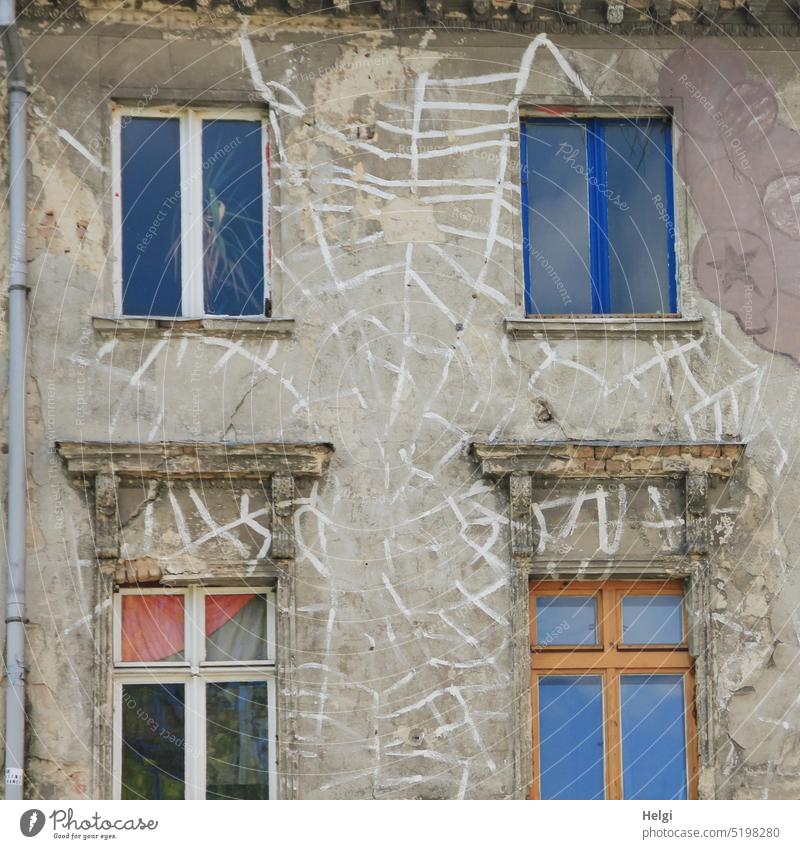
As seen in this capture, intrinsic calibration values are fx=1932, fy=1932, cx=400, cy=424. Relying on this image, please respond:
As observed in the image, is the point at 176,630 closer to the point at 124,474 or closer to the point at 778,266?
the point at 124,474

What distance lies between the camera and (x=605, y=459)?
13.6m

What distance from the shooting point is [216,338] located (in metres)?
13.6

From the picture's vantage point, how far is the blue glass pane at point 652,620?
13.7 m

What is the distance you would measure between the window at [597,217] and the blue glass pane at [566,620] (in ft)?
6.86

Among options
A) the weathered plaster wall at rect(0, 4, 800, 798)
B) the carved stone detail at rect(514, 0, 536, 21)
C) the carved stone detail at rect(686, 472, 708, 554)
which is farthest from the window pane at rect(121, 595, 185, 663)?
the carved stone detail at rect(514, 0, 536, 21)

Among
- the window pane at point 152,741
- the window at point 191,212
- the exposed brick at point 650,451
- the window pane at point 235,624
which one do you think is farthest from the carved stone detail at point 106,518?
the exposed brick at point 650,451

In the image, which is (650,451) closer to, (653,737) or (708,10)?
(653,737)

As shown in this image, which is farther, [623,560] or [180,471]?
[623,560]

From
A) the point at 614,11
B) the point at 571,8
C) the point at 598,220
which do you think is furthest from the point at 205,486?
the point at 614,11

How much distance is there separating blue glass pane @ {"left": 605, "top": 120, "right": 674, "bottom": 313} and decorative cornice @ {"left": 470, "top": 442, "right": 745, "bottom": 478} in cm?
114

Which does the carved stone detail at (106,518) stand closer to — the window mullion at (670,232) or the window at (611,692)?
the window at (611,692)

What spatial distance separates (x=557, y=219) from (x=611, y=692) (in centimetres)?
345
